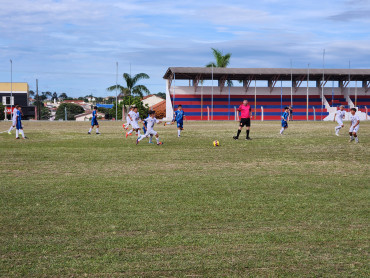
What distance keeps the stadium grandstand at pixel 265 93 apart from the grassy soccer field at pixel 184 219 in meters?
53.3

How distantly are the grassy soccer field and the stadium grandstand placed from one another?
5328 cm

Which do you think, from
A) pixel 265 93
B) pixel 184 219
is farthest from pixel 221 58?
pixel 184 219

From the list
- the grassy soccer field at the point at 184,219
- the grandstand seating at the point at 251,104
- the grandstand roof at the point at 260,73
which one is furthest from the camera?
the grandstand seating at the point at 251,104

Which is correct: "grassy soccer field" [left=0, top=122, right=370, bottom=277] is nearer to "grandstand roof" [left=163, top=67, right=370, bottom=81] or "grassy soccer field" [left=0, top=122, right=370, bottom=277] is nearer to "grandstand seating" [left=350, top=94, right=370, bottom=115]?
"grandstand roof" [left=163, top=67, right=370, bottom=81]

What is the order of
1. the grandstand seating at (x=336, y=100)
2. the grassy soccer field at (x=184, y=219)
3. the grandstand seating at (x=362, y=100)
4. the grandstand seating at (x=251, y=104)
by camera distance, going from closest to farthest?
1. the grassy soccer field at (x=184, y=219)
2. the grandstand seating at (x=251, y=104)
3. the grandstand seating at (x=336, y=100)
4. the grandstand seating at (x=362, y=100)

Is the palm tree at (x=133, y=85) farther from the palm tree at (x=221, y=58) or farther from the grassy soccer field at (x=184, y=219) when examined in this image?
the grassy soccer field at (x=184, y=219)

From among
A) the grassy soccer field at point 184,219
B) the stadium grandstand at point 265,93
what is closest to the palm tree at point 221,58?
the stadium grandstand at point 265,93

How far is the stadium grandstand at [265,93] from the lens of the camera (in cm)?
6769

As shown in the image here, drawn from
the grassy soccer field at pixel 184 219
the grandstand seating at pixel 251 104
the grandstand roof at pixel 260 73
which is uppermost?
the grandstand roof at pixel 260 73

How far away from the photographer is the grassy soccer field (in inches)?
211

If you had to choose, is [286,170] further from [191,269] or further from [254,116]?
[254,116]

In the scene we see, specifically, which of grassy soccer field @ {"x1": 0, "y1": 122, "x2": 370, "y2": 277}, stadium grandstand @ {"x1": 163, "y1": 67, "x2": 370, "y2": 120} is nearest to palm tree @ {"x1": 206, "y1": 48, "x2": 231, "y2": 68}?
stadium grandstand @ {"x1": 163, "y1": 67, "x2": 370, "y2": 120}

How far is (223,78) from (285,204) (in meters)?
62.6

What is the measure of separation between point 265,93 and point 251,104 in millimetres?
3393
